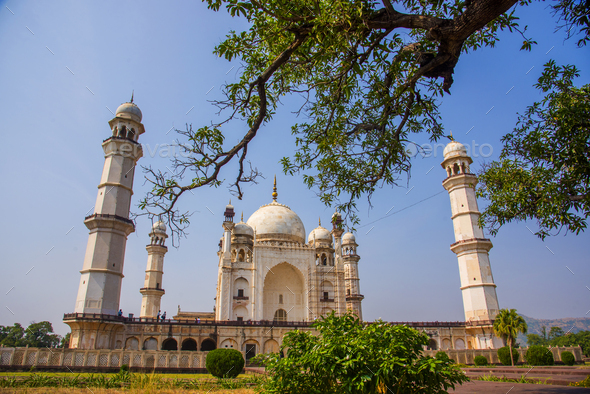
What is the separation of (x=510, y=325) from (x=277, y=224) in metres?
20.2

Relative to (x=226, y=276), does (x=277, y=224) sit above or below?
above

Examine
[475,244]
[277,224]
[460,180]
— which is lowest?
[475,244]

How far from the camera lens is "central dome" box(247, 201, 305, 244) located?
35.2 m

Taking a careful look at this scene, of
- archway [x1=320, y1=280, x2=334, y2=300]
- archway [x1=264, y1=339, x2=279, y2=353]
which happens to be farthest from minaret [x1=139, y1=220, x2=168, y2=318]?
archway [x1=320, y1=280, x2=334, y2=300]

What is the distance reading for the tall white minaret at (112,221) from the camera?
21594 mm

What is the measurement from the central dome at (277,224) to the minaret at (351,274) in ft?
14.1

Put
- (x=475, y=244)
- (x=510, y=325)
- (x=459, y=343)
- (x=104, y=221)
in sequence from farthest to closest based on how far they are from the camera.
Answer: (x=459, y=343)
(x=475, y=244)
(x=104, y=221)
(x=510, y=325)

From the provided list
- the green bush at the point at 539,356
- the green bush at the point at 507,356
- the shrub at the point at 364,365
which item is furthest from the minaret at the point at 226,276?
the shrub at the point at 364,365

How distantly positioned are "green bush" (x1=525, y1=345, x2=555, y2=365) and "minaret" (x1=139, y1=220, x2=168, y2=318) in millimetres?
27276

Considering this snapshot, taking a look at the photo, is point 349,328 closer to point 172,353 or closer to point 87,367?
point 172,353

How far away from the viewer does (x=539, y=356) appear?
727 inches

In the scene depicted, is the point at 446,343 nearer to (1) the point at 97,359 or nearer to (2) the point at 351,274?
(2) the point at 351,274

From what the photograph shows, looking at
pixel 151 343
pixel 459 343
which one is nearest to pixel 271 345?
pixel 151 343

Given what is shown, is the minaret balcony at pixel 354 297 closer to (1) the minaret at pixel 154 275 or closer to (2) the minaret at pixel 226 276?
(2) the minaret at pixel 226 276
